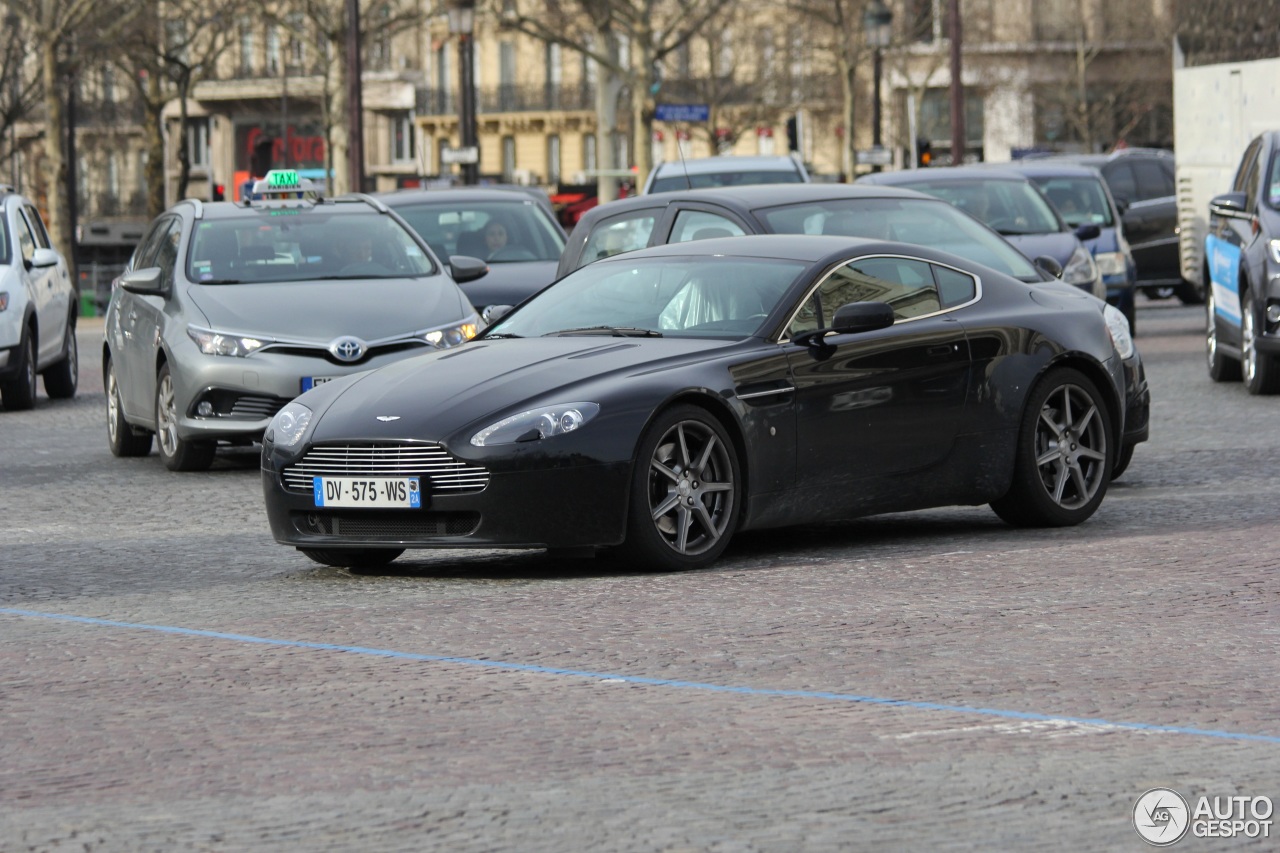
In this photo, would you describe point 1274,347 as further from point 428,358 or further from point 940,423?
point 428,358

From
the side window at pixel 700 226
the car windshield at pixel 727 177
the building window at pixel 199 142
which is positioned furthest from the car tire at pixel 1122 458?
the building window at pixel 199 142

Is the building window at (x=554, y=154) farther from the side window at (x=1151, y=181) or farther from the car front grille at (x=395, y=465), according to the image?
the car front grille at (x=395, y=465)

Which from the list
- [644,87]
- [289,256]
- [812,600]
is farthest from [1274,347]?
[644,87]

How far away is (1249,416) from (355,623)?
9.39 m

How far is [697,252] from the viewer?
10.9 metres

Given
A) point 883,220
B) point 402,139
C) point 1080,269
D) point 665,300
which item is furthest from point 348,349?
point 402,139

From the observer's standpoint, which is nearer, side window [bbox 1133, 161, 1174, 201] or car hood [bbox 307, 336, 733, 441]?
car hood [bbox 307, 336, 733, 441]

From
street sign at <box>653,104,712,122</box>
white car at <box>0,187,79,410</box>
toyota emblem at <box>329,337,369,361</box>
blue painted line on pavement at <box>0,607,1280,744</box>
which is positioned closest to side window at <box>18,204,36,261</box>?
white car at <box>0,187,79,410</box>

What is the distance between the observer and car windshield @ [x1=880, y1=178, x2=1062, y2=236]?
68.4ft

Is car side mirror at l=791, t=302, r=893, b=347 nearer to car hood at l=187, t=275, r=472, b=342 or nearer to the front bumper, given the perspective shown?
the front bumper

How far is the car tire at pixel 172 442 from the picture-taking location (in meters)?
14.6

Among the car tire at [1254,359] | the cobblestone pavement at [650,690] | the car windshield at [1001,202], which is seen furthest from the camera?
the car windshield at [1001,202]

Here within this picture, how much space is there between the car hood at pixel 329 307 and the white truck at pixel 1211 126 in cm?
923

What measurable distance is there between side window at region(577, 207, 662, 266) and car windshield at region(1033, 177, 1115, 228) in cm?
969
